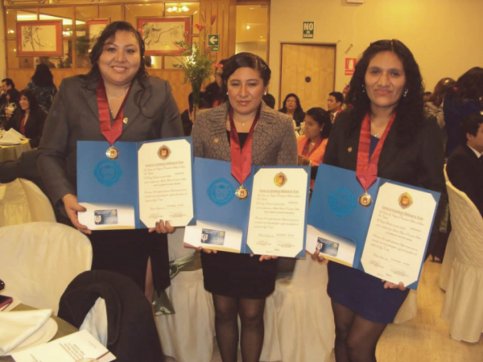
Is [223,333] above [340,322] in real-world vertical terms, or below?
below

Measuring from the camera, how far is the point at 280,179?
1878 millimetres

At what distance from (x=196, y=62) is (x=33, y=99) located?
230 centimetres

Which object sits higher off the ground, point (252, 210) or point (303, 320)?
point (252, 210)

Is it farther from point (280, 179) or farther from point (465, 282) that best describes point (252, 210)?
point (465, 282)

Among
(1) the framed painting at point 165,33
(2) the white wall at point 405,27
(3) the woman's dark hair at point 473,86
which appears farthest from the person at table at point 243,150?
(1) the framed painting at point 165,33

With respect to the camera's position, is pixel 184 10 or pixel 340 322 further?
pixel 184 10

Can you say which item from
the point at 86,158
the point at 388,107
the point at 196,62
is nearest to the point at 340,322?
the point at 388,107

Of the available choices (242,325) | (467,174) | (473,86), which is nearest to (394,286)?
(242,325)

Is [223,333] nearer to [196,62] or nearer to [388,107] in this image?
[388,107]

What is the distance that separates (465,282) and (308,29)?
732 centimetres

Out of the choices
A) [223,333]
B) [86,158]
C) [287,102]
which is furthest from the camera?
[287,102]

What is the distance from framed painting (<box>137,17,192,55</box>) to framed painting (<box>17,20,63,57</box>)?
2.02 m

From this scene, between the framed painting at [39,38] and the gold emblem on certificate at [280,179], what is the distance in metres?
10.2

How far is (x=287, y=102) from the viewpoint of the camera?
7.86 meters
